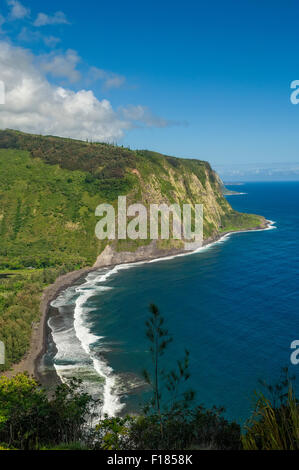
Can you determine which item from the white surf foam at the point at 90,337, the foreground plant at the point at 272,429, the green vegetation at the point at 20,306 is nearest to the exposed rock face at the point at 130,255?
the white surf foam at the point at 90,337

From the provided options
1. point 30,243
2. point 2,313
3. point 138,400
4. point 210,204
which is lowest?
point 138,400

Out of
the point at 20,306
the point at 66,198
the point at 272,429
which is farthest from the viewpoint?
the point at 66,198

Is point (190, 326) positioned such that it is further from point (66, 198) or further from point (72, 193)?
point (72, 193)

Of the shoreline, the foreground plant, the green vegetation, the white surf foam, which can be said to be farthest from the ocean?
the foreground plant

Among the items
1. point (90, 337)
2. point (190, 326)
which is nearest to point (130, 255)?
point (190, 326)
